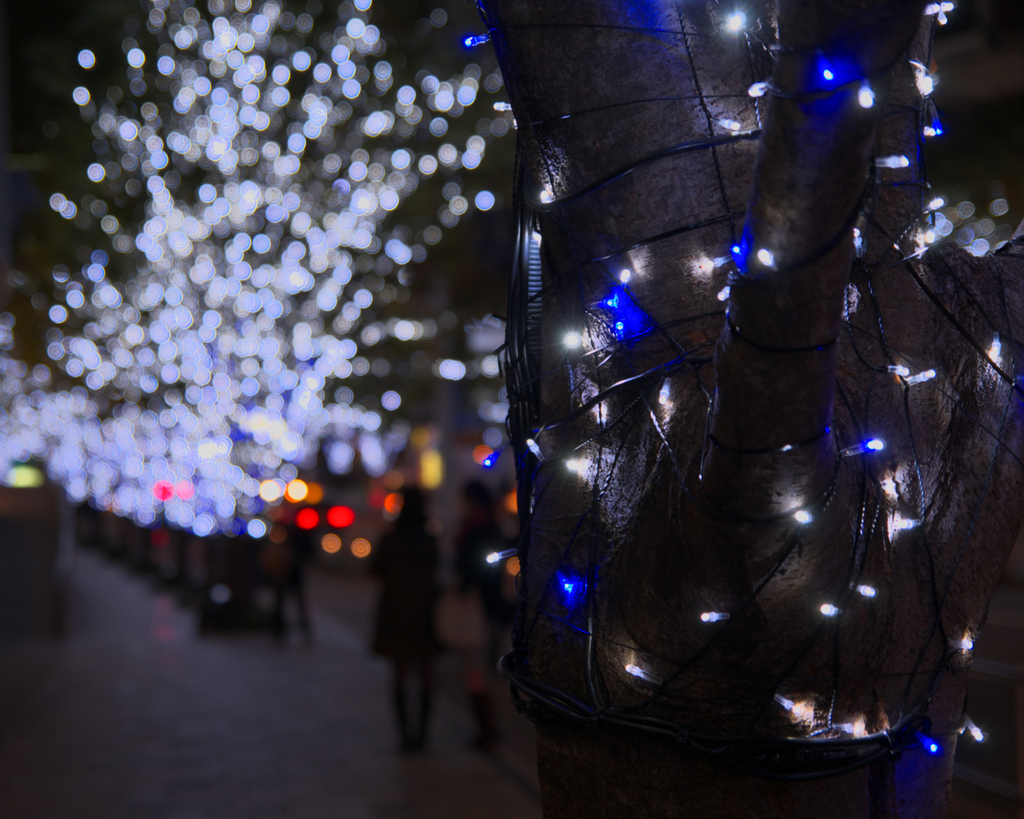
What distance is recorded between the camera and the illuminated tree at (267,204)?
1274 centimetres

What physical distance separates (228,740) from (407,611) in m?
1.72

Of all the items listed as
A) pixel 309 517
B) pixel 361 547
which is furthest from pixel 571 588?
pixel 309 517

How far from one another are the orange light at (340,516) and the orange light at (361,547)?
2.50 feet

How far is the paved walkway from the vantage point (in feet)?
19.7

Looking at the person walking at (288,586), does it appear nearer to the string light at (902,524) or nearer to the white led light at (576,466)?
the white led light at (576,466)

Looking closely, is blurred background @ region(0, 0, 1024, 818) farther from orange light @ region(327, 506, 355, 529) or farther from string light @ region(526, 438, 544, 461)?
string light @ region(526, 438, 544, 461)

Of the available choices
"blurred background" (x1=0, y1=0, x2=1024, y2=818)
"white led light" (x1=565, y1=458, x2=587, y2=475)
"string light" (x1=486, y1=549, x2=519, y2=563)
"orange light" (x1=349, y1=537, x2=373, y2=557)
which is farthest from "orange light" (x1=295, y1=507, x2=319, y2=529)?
"white led light" (x1=565, y1=458, x2=587, y2=475)

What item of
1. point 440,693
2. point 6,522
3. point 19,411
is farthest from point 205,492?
point 19,411

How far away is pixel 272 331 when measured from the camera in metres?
13.4

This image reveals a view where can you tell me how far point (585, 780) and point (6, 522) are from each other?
10178mm

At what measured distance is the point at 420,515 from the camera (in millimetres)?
7820

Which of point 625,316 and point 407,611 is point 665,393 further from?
point 407,611

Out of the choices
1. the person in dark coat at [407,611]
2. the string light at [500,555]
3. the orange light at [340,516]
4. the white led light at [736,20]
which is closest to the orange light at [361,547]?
the orange light at [340,516]

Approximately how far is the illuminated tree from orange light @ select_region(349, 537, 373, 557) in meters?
5.97
